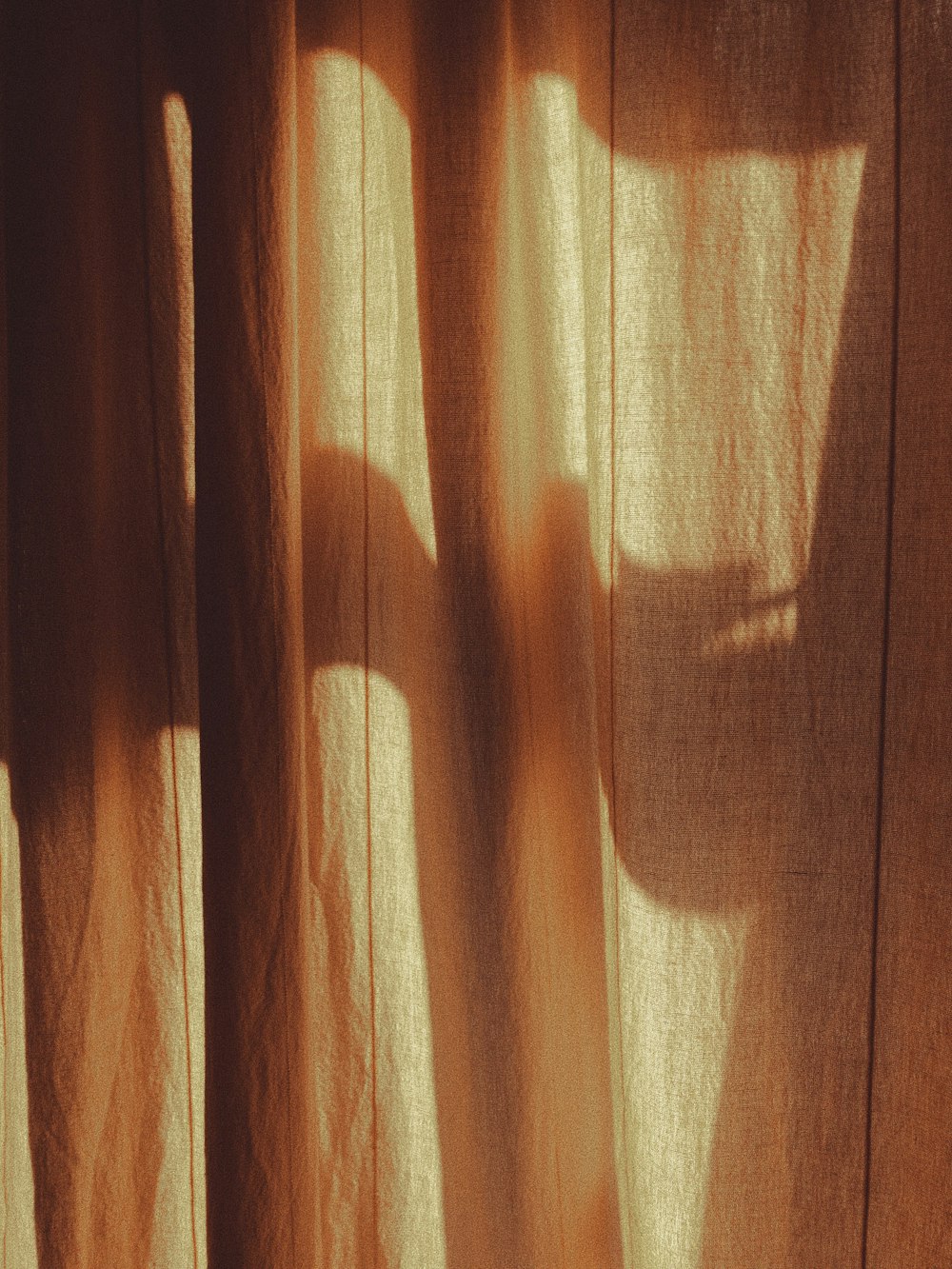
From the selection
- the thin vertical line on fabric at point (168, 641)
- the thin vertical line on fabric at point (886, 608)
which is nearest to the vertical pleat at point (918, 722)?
the thin vertical line on fabric at point (886, 608)

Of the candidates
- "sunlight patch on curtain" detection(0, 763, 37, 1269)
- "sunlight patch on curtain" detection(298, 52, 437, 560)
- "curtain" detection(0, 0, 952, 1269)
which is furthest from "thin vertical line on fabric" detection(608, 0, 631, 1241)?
"sunlight patch on curtain" detection(0, 763, 37, 1269)

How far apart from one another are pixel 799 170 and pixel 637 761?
545mm

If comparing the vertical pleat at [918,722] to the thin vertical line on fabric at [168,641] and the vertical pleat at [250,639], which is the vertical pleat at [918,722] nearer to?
the vertical pleat at [250,639]

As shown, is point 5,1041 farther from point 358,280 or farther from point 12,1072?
point 358,280

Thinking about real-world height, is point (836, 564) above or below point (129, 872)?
above

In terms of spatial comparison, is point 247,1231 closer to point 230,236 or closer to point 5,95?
point 230,236

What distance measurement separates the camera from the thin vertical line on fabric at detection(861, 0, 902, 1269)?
0.77 meters

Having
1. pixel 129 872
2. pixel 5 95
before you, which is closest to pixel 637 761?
pixel 129 872

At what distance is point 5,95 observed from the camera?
88cm

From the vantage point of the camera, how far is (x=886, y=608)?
0.80 metres

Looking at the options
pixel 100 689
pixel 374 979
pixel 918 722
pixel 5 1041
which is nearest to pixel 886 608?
pixel 918 722

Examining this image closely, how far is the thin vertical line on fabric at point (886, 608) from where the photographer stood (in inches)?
30.2

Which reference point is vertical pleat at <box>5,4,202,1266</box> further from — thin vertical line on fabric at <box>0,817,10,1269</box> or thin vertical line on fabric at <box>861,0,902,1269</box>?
thin vertical line on fabric at <box>861,0,902,1269</box>

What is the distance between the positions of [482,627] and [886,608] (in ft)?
1.20
